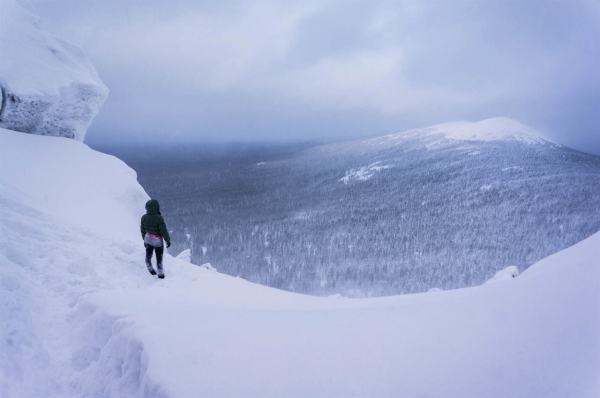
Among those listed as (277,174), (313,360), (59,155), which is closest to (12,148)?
(59,155)

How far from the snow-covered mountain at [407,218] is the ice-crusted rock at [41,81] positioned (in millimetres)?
29056

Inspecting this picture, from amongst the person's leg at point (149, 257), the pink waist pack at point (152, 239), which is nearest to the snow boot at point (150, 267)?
the person's leg at point (149, 257)

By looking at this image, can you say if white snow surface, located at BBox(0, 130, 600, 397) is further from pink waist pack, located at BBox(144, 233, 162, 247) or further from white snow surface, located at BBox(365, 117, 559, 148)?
white snow surface, located at BBox(365, 117, 559, 148)

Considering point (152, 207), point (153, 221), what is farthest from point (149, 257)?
point (152, 207)

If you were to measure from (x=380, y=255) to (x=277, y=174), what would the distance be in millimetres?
85810

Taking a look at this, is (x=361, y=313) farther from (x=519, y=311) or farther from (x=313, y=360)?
(x=519, y=311)

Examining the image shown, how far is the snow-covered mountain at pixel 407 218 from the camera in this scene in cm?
3894

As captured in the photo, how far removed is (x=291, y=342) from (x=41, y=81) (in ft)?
59.8

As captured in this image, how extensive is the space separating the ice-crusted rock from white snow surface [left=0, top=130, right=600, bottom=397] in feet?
36.5

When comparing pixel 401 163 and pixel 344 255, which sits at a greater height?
pixel 401 163

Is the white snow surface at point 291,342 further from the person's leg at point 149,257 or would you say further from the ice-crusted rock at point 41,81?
the ice-crusted rock at point 41,81

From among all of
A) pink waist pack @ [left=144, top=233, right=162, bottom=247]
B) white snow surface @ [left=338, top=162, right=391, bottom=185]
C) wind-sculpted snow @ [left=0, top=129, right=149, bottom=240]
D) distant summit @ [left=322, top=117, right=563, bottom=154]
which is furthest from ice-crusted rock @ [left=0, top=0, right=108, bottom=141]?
distant summit @ [left=322, top=117, right=563, bottom=154]

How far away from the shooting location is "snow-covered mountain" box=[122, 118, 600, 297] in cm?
3894

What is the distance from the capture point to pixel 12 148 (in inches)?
481
